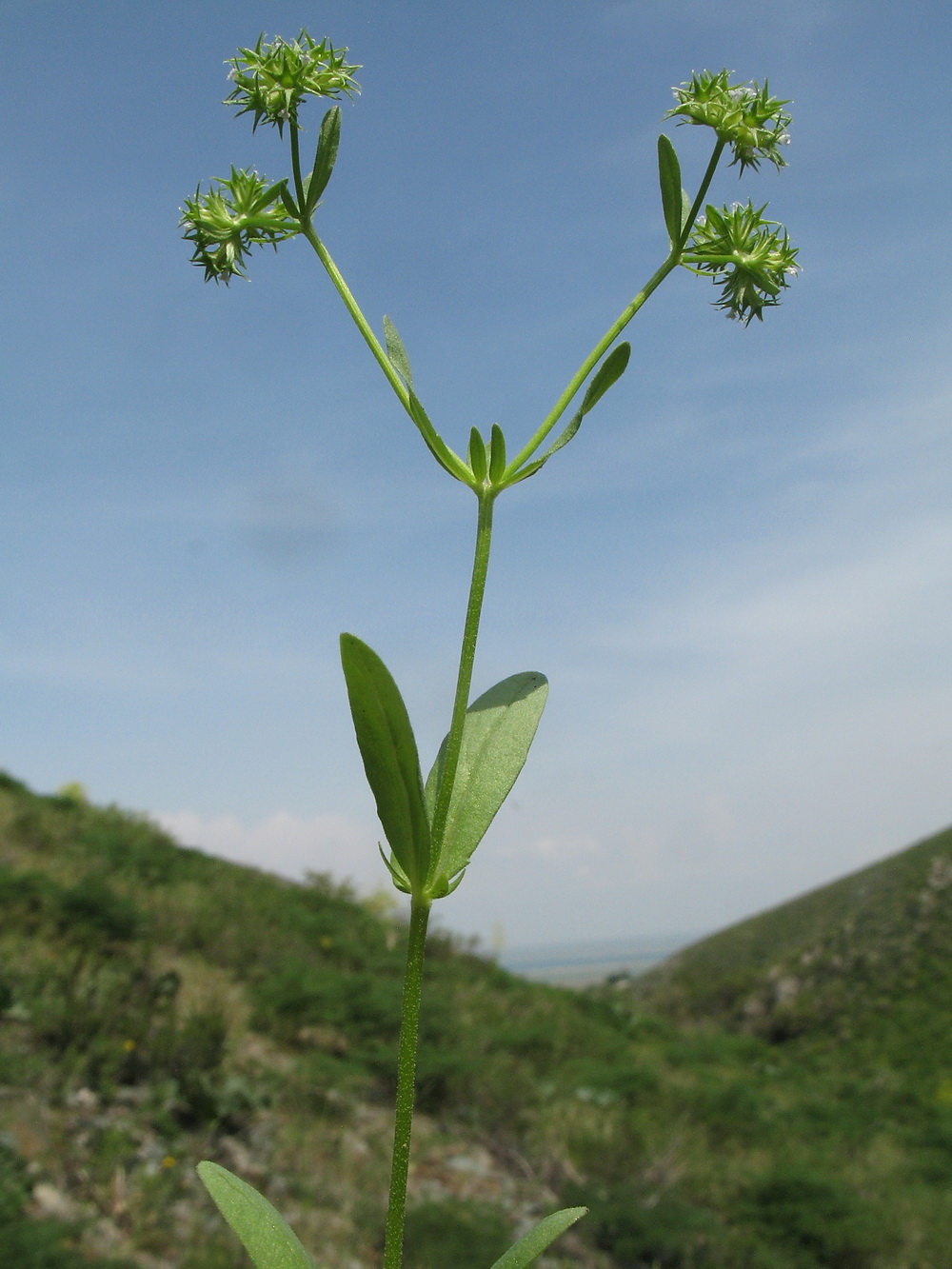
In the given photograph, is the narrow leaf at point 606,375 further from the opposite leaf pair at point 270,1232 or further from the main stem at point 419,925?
the opposite leaf pair at point 270,1232

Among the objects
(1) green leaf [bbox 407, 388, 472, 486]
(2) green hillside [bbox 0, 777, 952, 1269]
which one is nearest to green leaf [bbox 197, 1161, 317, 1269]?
(1) green leaf [bbox 407, 388, 472, 486]

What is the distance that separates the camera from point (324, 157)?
1043 millimetres

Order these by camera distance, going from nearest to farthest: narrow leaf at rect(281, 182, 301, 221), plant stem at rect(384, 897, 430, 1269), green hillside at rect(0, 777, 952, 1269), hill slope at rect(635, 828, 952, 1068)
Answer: plant stem at rect(384, 897, 430, 1269) → narrow leaf at rect(281, 182, 301, 221) → green hillside at rect(0, 777, 952, 1269) → hill slope at rect(635, 828, 952, 1068)

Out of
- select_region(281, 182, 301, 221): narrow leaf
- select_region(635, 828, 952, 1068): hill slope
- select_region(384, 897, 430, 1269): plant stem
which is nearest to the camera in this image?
select_region(384, 897, 430, 1269): plant stem

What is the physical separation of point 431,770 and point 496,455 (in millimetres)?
397

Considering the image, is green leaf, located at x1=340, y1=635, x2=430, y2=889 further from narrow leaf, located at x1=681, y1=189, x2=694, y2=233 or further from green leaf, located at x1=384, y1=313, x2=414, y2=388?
narrow leaf, located at x1=681, y1=189, x2=694, y2=233

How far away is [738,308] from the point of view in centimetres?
110

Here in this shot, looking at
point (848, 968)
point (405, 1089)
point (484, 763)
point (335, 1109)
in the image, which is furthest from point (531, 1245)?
point (848, 968)

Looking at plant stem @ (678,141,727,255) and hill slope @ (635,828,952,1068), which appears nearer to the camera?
plant stem @ (678,141,727,255)

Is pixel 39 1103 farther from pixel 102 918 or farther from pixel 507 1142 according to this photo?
pixel 507 1142

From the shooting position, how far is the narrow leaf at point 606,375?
1.06 m

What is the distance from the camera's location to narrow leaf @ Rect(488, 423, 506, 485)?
1.08 m

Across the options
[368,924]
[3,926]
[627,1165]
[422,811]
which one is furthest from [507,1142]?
[422,811]

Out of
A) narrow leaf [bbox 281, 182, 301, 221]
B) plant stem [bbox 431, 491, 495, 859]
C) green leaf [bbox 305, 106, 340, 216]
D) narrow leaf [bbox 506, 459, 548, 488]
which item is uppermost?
green leaf [bbox 305, 106, 340, 216]
